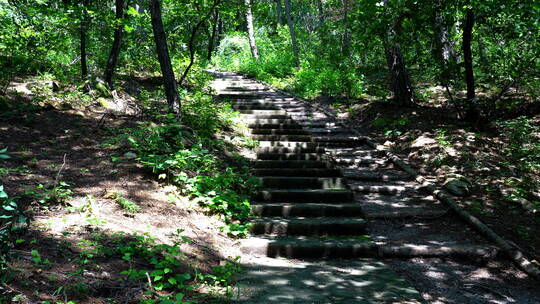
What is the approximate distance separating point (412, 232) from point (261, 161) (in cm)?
321

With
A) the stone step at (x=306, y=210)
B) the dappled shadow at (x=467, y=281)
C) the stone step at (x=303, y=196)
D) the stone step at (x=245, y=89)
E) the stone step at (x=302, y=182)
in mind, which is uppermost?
the stone step at (x=245, y=89)

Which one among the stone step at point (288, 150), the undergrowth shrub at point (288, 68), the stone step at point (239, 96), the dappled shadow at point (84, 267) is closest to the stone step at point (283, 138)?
the stone step at point (288, 150)

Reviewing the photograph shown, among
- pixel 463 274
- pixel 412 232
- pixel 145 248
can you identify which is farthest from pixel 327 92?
pixel 145 248

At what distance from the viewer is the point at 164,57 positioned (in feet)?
22.2

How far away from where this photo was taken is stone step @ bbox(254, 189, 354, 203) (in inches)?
237

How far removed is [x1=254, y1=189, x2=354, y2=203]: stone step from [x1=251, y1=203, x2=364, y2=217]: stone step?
37 cm

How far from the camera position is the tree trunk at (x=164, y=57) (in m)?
6.58

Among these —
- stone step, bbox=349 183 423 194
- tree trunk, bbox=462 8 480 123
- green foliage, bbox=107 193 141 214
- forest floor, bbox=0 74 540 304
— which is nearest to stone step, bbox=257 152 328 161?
stone step, bbox=349 183 423 194

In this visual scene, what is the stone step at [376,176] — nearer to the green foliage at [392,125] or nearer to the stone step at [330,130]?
the green foliage at [392,125]

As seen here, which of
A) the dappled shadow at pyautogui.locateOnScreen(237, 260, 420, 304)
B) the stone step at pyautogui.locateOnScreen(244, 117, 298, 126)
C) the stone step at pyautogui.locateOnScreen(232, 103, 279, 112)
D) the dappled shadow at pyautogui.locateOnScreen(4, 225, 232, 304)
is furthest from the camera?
the stone step at pyautogui.locateOnScreen(232, 103, 279, 112)

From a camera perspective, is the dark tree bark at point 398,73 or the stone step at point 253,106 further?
the stone step at point 253,106

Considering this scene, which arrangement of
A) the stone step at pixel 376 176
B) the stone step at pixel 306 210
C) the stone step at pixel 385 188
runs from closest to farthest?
the stone step at pixel 306 210
the stone step at pixel 385 188
the stone step at pixel 376 176

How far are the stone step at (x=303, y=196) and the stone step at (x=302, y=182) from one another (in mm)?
390

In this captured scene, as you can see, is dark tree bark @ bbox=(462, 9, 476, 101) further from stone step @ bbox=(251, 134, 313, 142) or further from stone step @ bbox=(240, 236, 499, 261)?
stone step @ bbox=(240, 236, 499, 261)
